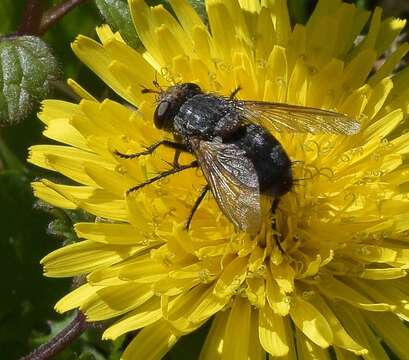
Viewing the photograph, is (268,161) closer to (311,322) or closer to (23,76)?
(311,322)

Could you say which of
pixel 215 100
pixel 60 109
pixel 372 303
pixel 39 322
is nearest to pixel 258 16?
pixel 215 100

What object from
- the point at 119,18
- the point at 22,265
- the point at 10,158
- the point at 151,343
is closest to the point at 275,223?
the point at 151,343

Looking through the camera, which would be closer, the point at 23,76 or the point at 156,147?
the point at 156,147

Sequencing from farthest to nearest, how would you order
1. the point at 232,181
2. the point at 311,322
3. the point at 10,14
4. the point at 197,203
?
1. the point at 10,14
2. the point at 197,203
3. the point at 311,322
4. the point at 232,181

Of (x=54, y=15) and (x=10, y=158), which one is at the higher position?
(x=54, y=15)

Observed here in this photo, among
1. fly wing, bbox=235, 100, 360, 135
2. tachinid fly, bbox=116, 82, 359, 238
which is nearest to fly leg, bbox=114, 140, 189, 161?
tachinid fly, bbox=116, 82, 359, 238

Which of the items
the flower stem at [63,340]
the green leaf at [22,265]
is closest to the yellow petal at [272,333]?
the flower stem at [63,340]

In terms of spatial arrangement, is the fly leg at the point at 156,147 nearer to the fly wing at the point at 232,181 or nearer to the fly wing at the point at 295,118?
the fly wing at the point at 232,181
